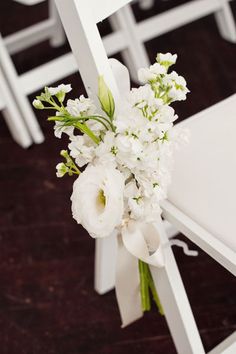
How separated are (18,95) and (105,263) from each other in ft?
2.53

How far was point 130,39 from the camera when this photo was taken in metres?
2.10

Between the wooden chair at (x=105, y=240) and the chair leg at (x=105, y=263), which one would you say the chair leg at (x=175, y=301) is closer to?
the wooden chair at (x=105, y=240)

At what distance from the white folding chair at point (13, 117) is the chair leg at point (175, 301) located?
1.02m

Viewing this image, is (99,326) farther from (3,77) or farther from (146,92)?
(3,77)

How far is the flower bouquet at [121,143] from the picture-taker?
31.3 inches

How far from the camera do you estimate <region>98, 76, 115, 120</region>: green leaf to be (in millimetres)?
814

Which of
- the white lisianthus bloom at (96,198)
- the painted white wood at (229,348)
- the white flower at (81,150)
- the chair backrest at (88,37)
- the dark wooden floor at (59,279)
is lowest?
the dark wooden floor at (59,279)

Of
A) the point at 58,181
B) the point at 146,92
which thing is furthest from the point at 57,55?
the point at 146,92

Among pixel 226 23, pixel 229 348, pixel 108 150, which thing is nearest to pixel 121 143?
pixel 108 150

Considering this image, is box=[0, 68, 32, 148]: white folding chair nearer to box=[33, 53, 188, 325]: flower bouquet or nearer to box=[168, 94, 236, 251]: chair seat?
box=[168, 94, 236, 251]: chair seat

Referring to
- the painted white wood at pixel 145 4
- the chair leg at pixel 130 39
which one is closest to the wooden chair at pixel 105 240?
the chair leg at pixel 130 39

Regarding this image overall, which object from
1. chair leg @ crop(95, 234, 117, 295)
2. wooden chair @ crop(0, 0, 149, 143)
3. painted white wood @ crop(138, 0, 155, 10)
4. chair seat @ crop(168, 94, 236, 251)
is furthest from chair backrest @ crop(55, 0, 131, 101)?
painted white wood @ crop(138, 0, 155, 10)

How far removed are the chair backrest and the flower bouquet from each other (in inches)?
1.6

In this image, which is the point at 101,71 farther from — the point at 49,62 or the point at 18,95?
the point at 49,62
